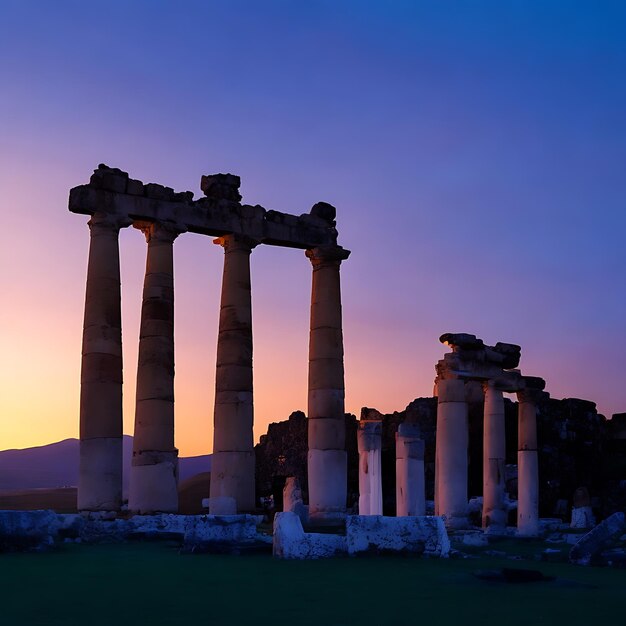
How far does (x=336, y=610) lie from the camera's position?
30.2 feet

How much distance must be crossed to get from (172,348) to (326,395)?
6.11 meters

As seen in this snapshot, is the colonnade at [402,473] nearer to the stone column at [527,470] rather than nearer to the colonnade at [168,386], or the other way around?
the colonnade at [168,386]

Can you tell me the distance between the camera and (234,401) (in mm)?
31172

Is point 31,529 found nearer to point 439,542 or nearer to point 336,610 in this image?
point 439,542

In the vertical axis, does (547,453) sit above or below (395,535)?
above

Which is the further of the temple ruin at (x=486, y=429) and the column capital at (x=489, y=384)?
the column capital at (x=489, y=384)

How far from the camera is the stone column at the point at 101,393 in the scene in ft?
91.6

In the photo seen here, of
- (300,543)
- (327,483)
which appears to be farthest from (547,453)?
(300,543)

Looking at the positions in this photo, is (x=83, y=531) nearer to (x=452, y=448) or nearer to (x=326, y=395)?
(x=326, y=395)

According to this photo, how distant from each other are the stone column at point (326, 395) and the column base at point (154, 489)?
18.8ft

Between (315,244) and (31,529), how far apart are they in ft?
62.3

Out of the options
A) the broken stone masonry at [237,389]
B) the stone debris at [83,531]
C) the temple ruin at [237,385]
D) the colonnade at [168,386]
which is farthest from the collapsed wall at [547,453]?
the stone debris at [83,531]

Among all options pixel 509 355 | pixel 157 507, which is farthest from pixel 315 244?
pixel 157 507

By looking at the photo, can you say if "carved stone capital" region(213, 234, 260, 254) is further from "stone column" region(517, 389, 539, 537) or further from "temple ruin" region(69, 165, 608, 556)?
"stone column" region(517, 389, 539, 537)
